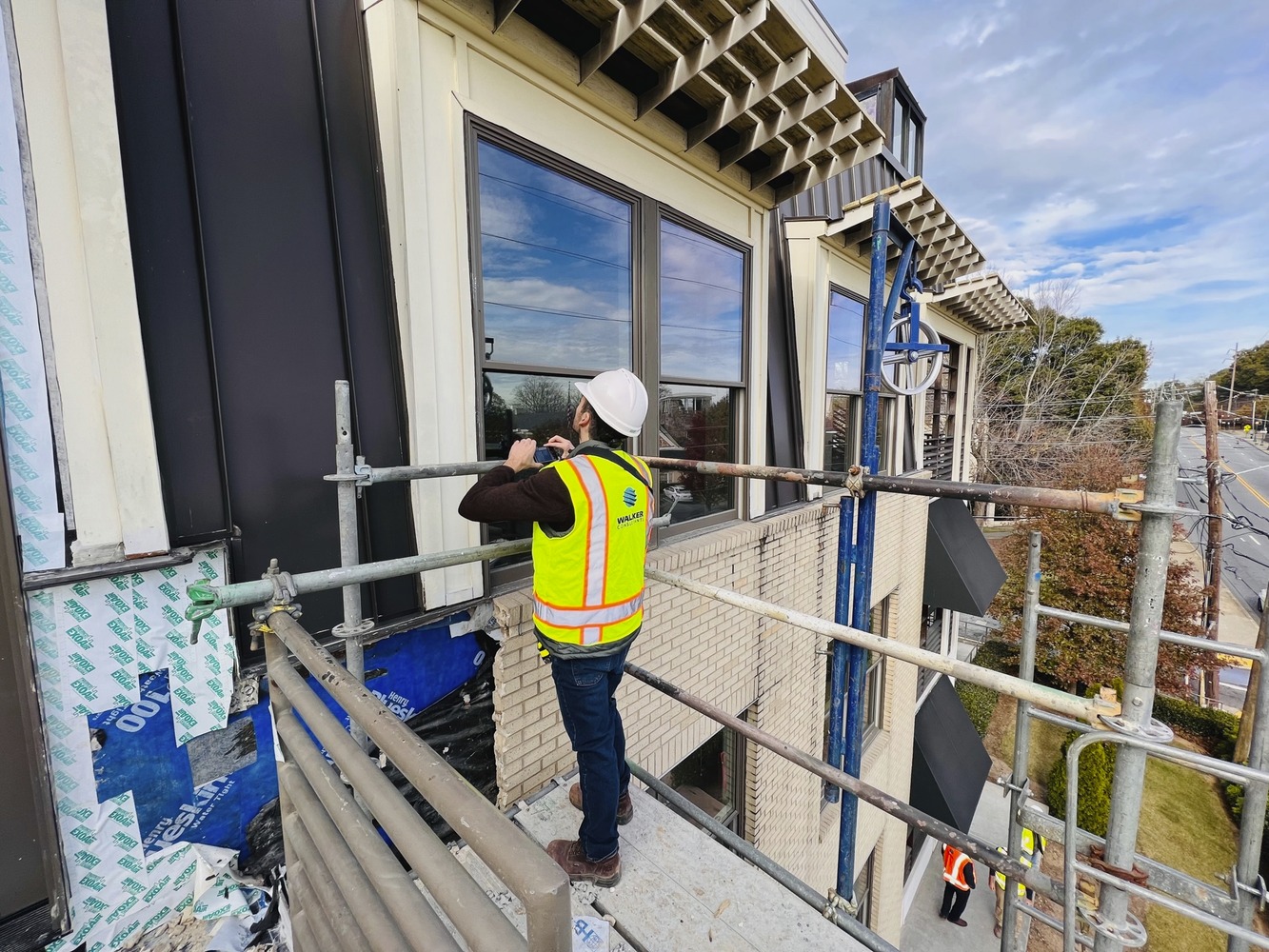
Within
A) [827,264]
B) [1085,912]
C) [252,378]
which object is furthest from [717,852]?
[827,264]

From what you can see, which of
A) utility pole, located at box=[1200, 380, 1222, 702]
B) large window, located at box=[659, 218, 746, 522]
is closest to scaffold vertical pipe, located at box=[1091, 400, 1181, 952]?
large window, located at box=[659, 218, 746, 522]

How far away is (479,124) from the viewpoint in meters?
2.71

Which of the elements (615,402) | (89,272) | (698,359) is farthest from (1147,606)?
(698,359)

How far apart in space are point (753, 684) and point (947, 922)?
25.5 feet

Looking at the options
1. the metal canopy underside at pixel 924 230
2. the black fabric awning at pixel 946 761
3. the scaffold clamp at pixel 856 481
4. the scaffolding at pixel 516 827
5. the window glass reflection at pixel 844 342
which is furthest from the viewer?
the black fabric awning at pixel 946 761

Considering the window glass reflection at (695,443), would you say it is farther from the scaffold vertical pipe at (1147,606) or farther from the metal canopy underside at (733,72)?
the scaffold vertical pipe at (1147,606)

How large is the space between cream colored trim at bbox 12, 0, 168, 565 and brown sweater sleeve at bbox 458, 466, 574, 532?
1.09 meters

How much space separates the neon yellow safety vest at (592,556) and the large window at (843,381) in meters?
4.95

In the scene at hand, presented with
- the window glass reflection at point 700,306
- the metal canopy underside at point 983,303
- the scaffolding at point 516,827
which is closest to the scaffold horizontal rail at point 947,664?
the scaffolding at point 516,827

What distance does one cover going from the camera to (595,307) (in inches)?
135

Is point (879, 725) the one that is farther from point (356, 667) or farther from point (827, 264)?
point (356, 667)

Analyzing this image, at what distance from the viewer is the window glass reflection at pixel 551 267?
2873mm

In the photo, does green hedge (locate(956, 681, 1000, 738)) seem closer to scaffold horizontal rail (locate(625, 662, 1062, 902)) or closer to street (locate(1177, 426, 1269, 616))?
street (locate(1177, 426, 1269, 616))

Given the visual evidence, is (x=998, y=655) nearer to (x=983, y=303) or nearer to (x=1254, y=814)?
(x=983, y=303)
